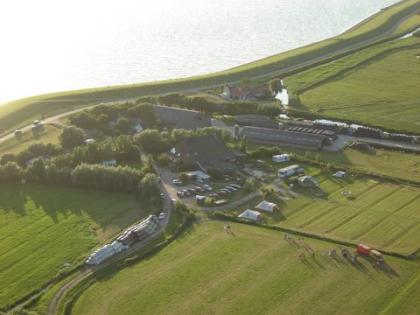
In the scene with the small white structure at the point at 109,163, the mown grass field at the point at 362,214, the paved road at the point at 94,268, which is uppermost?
the small white structure at the point at 109,163

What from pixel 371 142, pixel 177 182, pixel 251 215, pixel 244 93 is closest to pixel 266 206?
pixel 251 215

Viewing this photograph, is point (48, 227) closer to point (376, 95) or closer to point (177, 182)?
point (177, 182)

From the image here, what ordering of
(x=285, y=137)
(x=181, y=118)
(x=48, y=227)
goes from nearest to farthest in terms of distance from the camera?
(x=48, y=227), (x=285, y=137), (x=181, y=118)

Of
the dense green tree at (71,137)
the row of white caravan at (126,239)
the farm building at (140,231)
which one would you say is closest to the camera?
the row of white caravan at (126,239)

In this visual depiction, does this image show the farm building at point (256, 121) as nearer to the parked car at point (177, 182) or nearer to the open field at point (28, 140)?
the parked car at point (177, 182)

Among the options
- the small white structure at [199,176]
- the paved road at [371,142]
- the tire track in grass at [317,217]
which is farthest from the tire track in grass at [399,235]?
the paved road at [371,142]

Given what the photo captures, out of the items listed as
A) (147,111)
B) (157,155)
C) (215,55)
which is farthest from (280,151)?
(215,55)

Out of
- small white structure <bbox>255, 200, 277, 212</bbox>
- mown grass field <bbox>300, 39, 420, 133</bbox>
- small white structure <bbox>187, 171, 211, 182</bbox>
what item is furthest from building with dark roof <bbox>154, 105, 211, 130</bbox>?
small white structure <bbox>255, 200, 277, 212</bbox>
